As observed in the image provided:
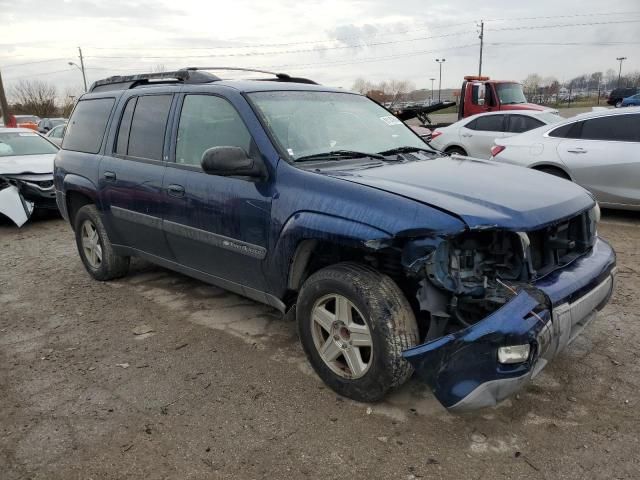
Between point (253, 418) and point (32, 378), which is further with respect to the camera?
point (32, 378)

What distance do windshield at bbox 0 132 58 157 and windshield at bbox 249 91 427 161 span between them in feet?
24.5

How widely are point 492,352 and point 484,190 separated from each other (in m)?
0.95

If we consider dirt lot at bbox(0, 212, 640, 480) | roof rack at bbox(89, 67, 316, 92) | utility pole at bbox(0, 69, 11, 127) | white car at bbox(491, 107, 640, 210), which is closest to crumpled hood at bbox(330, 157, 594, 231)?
dirt lot at bbox(0, 212, 640, 480)

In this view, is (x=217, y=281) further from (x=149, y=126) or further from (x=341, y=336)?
(x=149, y=126)

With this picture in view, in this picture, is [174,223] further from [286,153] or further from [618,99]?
[618,99]

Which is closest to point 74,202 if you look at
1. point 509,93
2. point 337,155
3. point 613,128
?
point 337,155

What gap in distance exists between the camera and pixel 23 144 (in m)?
9.83

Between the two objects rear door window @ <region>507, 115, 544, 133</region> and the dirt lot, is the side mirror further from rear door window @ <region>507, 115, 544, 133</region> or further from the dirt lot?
rear door window @ <region>507, 115, 544, 133</region>

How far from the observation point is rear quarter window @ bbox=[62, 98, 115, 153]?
16.4ft

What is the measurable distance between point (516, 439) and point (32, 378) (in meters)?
2.96

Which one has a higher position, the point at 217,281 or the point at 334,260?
the point at 334,260

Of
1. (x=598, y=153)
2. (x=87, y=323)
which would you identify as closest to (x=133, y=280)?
(x=87, y=323)

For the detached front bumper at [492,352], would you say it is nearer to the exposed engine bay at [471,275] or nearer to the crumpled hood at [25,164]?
the exposed engine bay at [471,275]

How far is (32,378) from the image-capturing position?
356 cm
